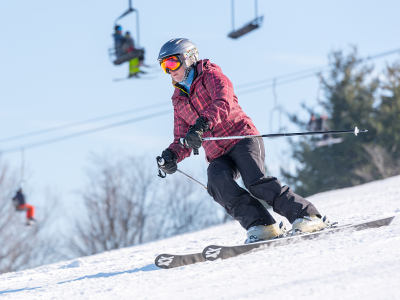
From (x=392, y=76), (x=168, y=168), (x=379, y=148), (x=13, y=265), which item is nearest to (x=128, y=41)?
(x=168, y=168)

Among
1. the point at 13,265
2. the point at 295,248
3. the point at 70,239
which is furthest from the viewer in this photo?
the point at 70,239

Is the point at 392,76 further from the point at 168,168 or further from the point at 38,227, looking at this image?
the point at 168,168

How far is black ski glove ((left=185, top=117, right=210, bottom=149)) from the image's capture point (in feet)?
10.1

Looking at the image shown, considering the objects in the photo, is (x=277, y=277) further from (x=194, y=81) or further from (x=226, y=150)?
(x=194, y=81)

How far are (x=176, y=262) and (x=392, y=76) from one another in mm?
23616

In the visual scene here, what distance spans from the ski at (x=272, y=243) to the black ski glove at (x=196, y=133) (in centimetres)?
59

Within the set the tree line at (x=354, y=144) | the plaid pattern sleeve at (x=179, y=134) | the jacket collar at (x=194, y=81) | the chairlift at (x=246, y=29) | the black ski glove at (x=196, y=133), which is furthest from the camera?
the tree line at (x=354, y=144)

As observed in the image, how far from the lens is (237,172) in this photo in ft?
11.3

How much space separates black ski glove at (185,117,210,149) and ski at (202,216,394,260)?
1.94 feet

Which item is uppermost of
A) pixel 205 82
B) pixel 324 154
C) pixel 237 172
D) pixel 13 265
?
pixel 205 82

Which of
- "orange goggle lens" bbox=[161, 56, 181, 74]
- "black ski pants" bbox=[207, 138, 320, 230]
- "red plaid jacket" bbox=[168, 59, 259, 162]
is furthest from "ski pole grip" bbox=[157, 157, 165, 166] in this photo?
"orange goggle lens" bbox=[161, 56, 181, 74]

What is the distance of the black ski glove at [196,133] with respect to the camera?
309 centimetres

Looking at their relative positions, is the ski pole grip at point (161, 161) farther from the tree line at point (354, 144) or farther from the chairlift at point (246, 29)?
the tree line at point (354, 144)

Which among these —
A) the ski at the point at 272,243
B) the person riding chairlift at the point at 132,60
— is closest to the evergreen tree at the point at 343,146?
the person riding chairlift at the point at 132,60
